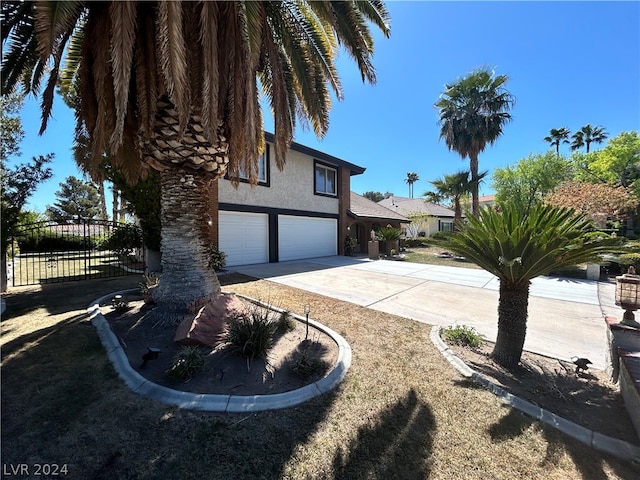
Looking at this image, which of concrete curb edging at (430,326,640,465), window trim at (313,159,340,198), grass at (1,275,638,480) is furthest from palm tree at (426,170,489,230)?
grass at (1,275,638,480)

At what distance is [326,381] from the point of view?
3.45 meters

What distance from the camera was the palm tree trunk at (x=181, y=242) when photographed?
16.6 ft

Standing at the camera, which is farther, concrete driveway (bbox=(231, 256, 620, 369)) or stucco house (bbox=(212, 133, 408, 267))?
stucco house (bbox=(212, 133, 408, 267))

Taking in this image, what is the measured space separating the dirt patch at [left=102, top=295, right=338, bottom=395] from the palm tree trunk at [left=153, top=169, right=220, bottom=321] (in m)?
0.61

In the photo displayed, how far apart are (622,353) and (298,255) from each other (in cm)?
1366

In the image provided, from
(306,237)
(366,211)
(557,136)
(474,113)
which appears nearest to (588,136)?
(557,136)

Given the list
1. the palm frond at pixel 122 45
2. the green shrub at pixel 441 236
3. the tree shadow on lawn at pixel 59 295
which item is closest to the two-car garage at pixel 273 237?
the tree shadow on lawn at pixel 59 295

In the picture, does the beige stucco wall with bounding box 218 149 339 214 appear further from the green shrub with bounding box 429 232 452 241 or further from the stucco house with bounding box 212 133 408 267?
the green shrub with bounding box 429 232 452 241

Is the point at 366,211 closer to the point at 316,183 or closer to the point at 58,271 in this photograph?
the point at 316,183

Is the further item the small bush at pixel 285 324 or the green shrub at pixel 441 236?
the small bush at pixel 285 324

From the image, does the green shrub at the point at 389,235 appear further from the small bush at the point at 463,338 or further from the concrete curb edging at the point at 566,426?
the concrete curb edging at the point at 566,426

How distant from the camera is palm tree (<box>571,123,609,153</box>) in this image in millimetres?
38625

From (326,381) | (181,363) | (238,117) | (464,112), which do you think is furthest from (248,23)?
(464,112)

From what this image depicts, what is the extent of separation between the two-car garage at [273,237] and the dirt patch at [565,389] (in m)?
10.5
